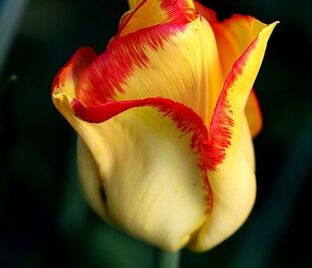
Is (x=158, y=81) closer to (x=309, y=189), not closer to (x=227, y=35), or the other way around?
(x=227, y=35)

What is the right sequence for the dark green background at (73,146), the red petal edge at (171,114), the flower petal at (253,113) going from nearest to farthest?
the red petal edge at (171,114) < the flower petal at (253,113) < the dark green background at (73,146)

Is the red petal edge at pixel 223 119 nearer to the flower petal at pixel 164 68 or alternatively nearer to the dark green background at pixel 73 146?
the flower petal at pixel 164 68

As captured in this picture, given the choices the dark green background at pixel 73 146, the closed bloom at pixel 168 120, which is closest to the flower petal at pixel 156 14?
the closed bloom at pixel 168 120

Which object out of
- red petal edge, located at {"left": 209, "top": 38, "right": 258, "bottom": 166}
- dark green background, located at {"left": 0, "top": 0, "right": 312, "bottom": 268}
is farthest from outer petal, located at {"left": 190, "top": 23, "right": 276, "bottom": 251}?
dark green background, located at {"left": 0, "top": 0, "right": 312, "bottom": 268}

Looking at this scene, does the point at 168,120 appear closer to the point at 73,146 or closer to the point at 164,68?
the point at 164,68

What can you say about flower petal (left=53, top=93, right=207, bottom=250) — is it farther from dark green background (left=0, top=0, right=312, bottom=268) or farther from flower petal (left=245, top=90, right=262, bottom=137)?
dark green background (left=0, top=0, right=312, bottom=268)

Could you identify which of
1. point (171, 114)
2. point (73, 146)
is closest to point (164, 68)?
point (171, 114)

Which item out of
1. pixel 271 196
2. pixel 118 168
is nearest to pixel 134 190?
pixel 118 168
